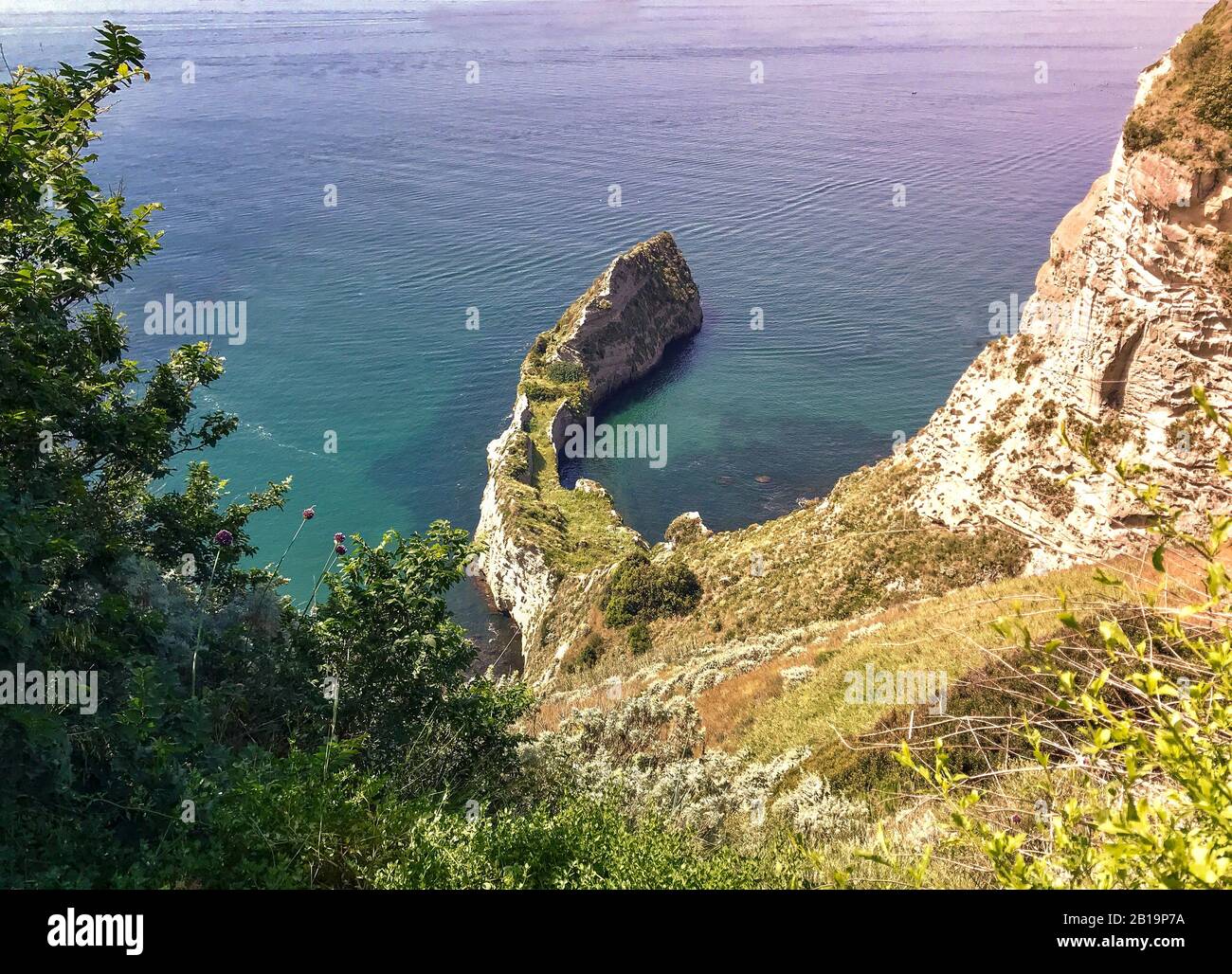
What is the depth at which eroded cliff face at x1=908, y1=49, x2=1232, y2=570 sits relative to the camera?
28812 mm

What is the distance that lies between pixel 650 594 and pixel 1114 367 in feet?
85.4

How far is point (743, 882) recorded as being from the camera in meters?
10.4

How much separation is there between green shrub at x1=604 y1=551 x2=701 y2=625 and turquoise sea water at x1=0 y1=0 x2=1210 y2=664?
17.1 meters

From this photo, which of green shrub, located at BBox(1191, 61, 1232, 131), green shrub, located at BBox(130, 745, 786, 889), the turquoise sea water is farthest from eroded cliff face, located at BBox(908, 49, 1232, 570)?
the turquoise sea water

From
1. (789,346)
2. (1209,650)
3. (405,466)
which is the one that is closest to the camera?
(1209,650)

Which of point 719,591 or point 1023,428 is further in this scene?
point 719,591

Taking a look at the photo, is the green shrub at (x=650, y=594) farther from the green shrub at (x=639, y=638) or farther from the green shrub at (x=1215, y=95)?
the green shrub at (x=1215, y=95)

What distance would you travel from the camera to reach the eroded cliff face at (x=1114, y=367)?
2881 cm

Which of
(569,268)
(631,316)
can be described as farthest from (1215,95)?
(569,268)

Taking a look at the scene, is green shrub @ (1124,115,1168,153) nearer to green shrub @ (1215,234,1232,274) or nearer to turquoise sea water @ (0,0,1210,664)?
green shrub @ (1215,234,1232,274)

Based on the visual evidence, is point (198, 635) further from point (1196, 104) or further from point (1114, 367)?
point (1196, 104)
